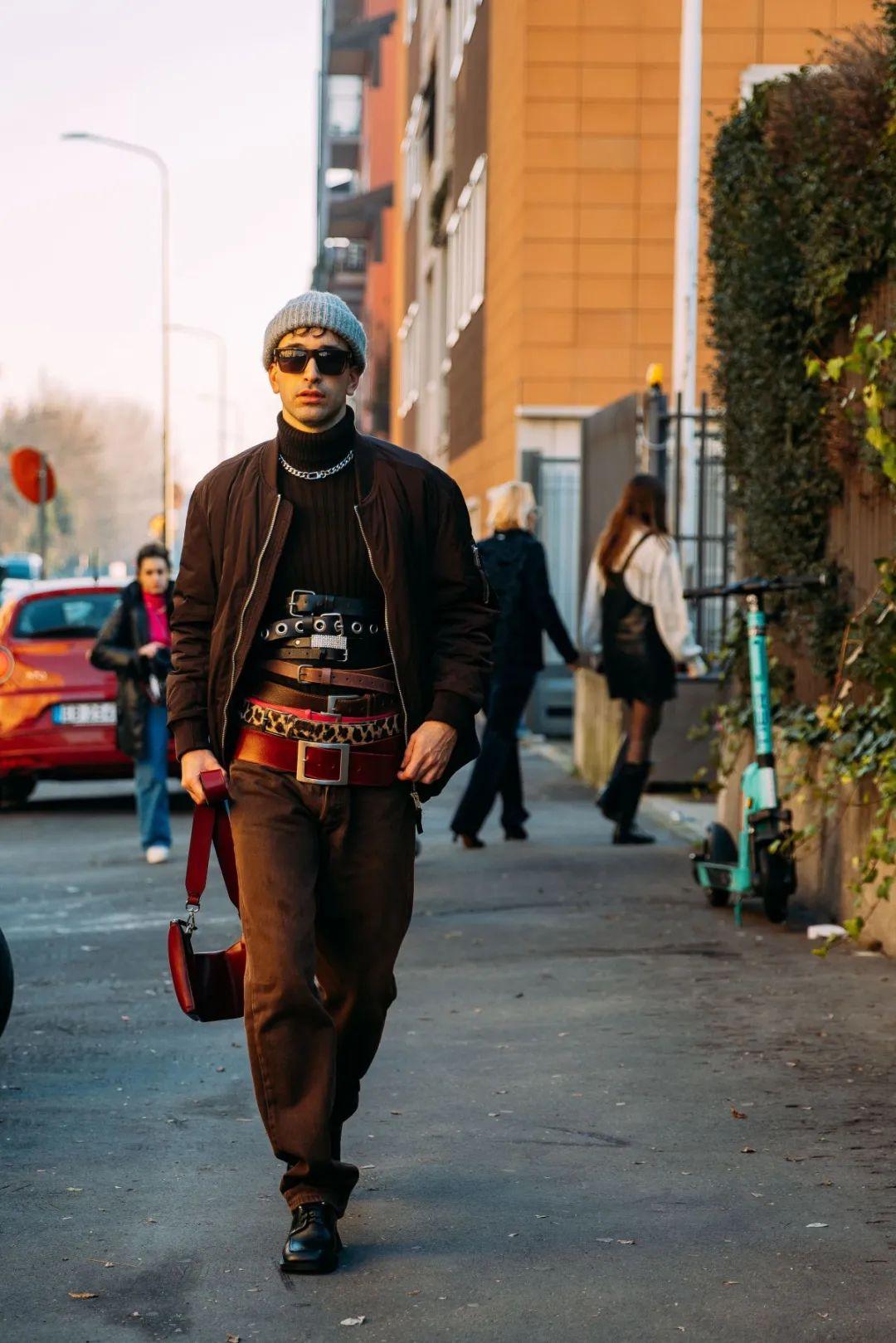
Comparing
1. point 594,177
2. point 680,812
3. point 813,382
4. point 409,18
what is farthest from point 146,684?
point 409,18

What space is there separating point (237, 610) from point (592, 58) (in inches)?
731

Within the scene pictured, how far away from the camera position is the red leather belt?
192 inches

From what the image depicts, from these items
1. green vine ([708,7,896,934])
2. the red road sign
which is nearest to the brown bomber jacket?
green vine ([708,7,896,934])

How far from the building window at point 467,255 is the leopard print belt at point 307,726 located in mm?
22583

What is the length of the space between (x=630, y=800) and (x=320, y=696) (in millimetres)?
7610

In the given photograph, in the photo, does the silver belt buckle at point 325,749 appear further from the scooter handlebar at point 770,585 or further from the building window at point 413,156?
the building window at point 413,156

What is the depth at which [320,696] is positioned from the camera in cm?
493

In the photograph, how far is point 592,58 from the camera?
22438 millimetres

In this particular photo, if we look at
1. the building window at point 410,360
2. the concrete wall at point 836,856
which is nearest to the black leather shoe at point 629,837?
the concrete wall at point 836,856

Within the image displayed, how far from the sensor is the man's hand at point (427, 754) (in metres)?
4.93

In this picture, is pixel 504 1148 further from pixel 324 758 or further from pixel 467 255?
pixel 467 255

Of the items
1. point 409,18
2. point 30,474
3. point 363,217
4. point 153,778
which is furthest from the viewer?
point 363,217

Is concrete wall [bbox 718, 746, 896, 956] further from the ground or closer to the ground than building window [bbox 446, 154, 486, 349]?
closer to the ground

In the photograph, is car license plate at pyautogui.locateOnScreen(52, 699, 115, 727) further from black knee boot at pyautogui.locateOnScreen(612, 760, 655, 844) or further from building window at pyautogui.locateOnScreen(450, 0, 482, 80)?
building window at pyautogui.locateOnScreen(450, 0, 482, 80)
